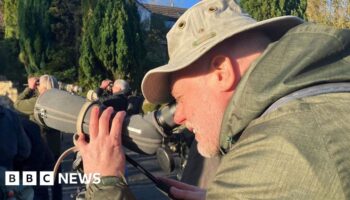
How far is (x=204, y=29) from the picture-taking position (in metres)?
1.65

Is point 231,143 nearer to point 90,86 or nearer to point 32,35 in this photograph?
point 90,86

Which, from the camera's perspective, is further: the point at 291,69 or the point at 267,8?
the point at 267,8

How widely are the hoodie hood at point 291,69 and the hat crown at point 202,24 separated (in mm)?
280

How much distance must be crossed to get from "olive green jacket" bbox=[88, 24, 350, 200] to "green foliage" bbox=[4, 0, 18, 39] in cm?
2378

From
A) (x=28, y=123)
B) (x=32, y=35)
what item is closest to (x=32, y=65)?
(x=32, y=35)

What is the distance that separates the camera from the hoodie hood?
1261 millimetres

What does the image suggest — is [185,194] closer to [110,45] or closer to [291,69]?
[291,69]

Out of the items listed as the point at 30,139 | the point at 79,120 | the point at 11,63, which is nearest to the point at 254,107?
the point at 79,120

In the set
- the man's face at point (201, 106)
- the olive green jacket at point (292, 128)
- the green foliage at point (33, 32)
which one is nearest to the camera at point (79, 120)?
the man's face at point (201, 106)

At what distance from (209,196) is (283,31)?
0.59 m

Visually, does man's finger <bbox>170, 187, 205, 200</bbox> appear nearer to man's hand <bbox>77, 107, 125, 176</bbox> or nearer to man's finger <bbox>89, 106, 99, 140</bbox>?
man's hand <bbox>77, 107, 125, 176</bbox>

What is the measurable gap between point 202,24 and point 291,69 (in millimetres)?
464

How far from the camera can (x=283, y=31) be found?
163 centimetres

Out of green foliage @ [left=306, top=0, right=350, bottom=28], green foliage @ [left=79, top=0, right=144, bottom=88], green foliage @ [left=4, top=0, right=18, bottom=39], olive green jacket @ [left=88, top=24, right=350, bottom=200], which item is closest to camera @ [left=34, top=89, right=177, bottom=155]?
olive green jacket @ [left=88, top=24, right=350, bottom=200]
